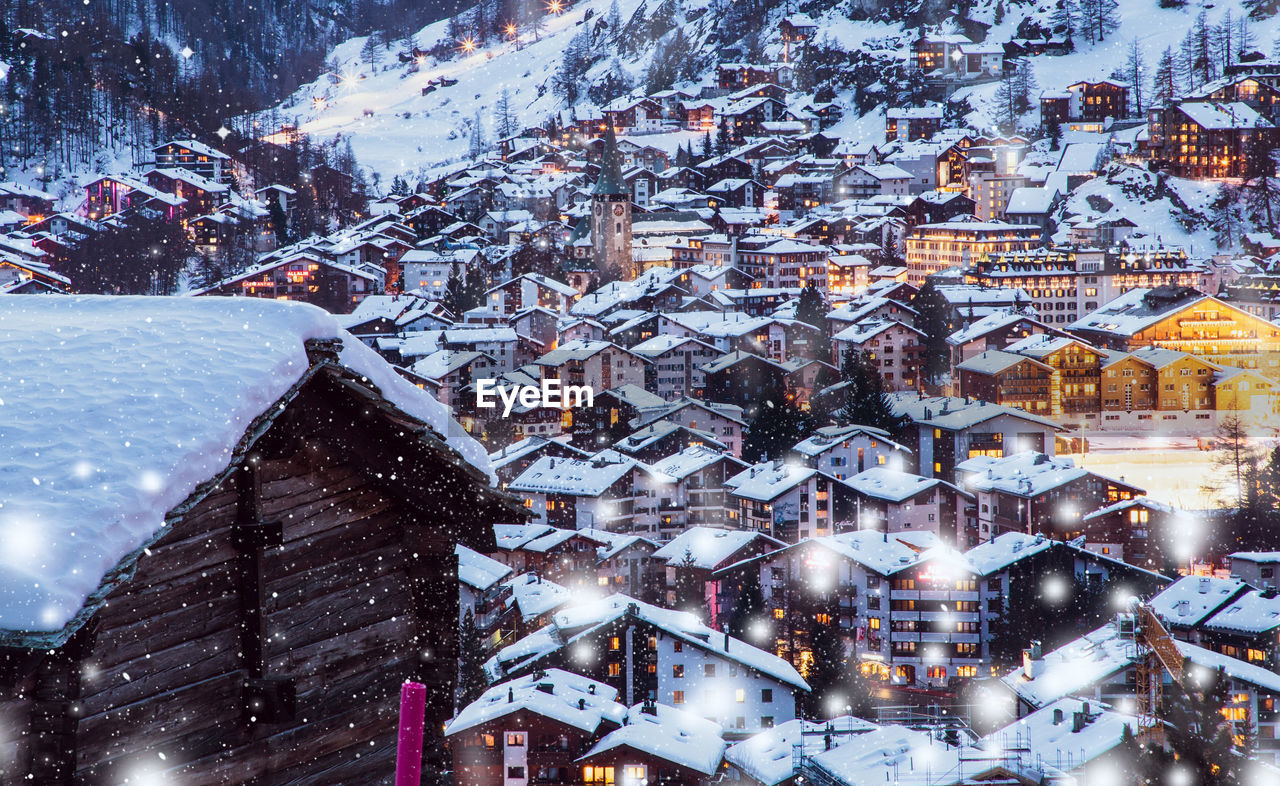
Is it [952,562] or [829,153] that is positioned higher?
[829,153]

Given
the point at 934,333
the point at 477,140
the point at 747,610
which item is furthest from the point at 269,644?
the point at 477,140

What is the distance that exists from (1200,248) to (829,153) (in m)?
16.1

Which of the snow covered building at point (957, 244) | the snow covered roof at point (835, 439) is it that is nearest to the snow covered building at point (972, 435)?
the snow covered roof at point (835, 439)

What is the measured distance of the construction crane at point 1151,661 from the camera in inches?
541

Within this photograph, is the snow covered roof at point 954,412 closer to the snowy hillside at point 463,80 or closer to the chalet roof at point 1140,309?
the chalet roof at point 1140,309

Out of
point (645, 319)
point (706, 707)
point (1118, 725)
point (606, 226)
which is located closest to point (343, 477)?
point (1118, 725)

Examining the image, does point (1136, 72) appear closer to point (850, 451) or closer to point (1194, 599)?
point (850, 451)

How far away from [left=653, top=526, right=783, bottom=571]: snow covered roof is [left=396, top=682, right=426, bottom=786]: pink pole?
1840cm

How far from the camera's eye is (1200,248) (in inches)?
1679

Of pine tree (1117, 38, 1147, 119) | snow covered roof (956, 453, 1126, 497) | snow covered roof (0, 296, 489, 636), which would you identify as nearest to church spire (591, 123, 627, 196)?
snow covered roof (956, 453, 1126, 497)

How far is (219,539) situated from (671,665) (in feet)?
47.3

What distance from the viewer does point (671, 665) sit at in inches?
626

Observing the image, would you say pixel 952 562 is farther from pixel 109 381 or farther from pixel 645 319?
pixel 109 381

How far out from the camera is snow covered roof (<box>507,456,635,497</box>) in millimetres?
21953
